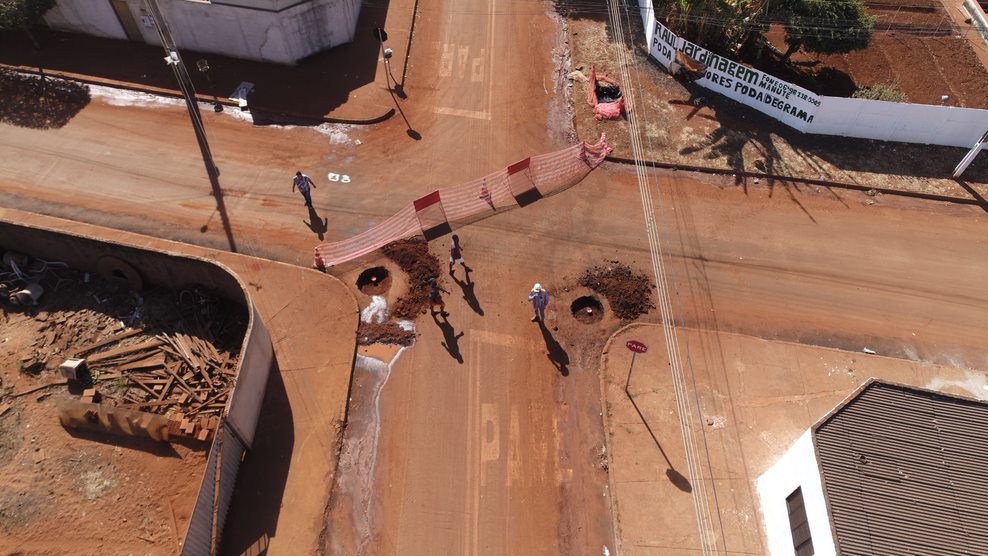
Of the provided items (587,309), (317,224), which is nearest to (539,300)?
(587,309)

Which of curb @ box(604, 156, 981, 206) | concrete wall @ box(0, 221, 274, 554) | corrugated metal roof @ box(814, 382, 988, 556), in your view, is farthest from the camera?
curb @ box(604, 156, 981, 206)

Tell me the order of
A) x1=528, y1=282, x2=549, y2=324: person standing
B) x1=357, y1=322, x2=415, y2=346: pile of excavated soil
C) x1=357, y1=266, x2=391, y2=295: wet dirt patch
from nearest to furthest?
x1=528, y1=282, x2=549, y2=324: person standing, x1=357, y1=322, x2=415, y2=346: pile of excavated soil, x1=357, y1=266, x2=391, y2=295: wet dirt patch

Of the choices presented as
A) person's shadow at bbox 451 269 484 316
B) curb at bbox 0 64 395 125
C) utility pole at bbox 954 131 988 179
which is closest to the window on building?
person's shadow at bbox 451 269 484 316

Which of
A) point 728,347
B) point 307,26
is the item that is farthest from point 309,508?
point 307,26

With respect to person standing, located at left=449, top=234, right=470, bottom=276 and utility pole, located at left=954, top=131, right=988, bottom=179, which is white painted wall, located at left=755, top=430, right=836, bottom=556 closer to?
person standing, located at left=449, top=234, right=470, bottom=276

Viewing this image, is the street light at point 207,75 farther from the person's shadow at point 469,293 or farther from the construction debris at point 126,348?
the person's shadow at point 469,293

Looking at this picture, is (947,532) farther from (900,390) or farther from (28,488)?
(28,488)

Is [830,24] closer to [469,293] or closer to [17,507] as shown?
[469,293]
